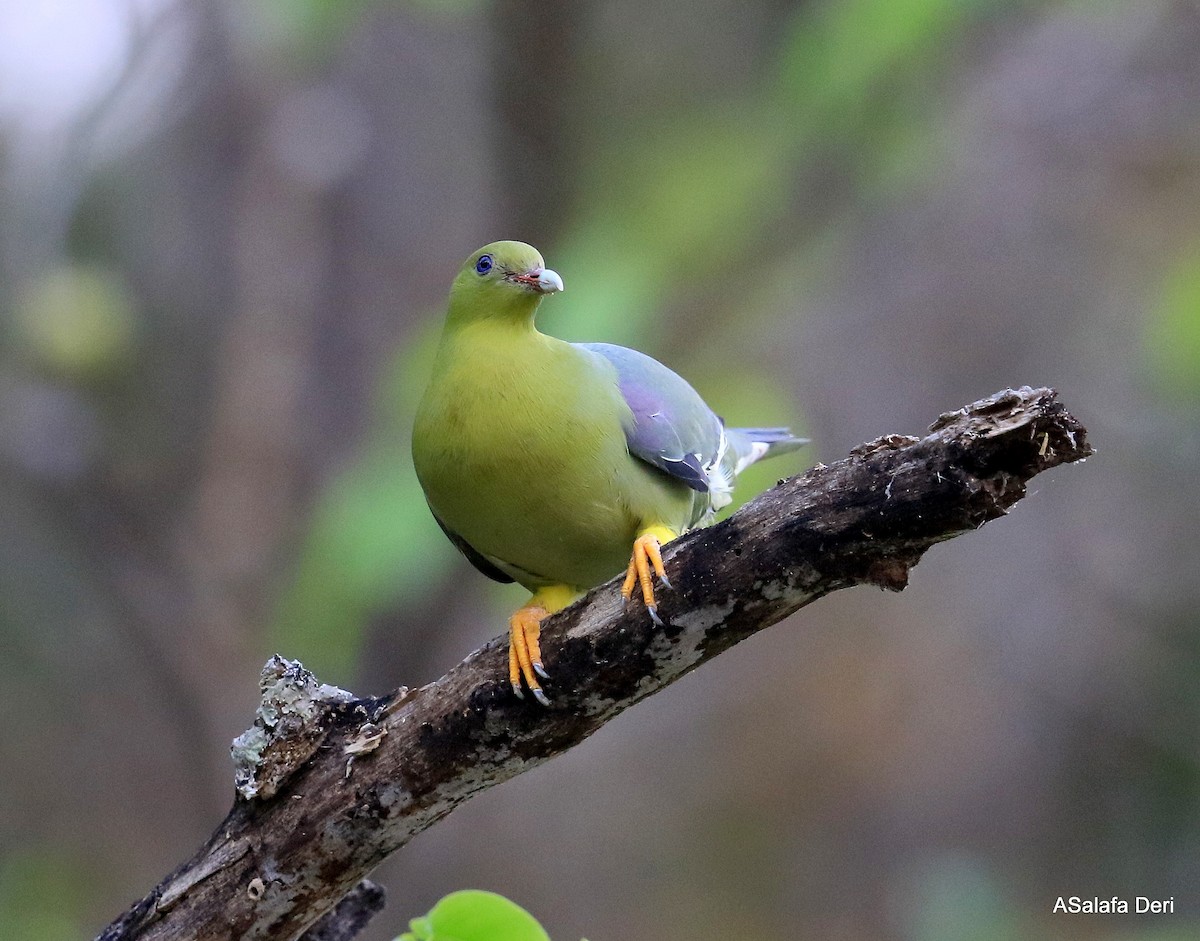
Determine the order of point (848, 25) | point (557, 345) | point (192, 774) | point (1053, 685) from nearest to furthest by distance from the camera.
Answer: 1. point (557, 345)
2. point (848, 25)
3. point (192, 774)
4. point (1053, 685)

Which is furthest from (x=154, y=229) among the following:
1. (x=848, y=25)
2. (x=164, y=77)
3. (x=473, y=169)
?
(x=848, y=25)

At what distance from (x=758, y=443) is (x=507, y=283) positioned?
120 centimetres

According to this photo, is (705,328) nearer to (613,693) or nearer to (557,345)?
(557,345)

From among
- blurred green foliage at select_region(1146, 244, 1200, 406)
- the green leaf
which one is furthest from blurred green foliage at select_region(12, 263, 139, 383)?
blurred green foliage at select_region(1146, 244, 1200, 406)

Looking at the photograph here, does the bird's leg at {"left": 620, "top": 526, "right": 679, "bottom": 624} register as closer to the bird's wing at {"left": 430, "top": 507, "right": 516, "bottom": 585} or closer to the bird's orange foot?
the bird's orange foot

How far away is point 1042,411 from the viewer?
1843 mm

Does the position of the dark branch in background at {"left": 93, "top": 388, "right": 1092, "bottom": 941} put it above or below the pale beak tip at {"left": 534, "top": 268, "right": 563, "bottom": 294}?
below

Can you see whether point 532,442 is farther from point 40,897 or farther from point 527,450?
point 40,897

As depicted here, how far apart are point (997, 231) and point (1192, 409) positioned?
2.48 metres

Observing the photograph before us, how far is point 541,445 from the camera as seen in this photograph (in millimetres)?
2863

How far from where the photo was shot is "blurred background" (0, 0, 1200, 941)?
5434mm

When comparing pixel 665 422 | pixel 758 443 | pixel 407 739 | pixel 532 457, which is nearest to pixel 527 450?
pixel 532 457

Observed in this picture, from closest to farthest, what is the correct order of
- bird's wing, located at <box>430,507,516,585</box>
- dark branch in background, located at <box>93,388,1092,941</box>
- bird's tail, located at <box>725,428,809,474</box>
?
dark branch in background, located at <box>93,388,1092,941</box> < bird's wing, located at <box>430,507,516,585</box> < bird's tail, located at <box>725,428,809,474</box>

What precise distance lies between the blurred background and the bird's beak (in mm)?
1563
